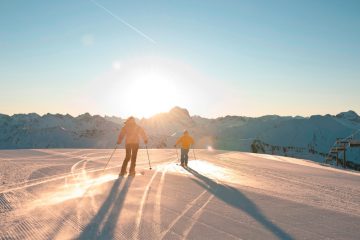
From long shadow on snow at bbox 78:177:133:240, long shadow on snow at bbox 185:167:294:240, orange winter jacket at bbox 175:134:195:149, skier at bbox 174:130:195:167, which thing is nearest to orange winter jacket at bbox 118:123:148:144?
long shadow on snow at bbox 185:167:294:240

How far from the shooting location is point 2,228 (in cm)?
499

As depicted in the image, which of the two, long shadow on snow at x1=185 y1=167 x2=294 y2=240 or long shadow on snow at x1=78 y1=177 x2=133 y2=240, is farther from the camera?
long shadow on snow at x1=185 y1=167 x2=294 y2=240

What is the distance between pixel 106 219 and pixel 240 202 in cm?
302

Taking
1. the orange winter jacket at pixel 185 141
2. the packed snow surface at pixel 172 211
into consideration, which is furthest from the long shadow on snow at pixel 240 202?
the orange winter jacket at pixel 185 141

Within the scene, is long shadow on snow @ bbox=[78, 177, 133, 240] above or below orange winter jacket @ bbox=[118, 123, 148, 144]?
below

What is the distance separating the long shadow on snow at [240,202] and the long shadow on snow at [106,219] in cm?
238

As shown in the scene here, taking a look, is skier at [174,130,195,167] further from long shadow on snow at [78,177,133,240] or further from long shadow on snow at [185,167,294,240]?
long shadow on snow at [78,177,133,240]

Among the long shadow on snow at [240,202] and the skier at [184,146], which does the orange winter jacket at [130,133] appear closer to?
the long shadow on snow at [240,202]

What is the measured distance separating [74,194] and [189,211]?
3.13 m

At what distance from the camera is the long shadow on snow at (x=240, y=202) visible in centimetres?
509

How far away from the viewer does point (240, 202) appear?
279 inches

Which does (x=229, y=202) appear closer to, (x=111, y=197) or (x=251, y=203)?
(x=251, y=203)

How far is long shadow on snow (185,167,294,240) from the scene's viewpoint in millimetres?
5094

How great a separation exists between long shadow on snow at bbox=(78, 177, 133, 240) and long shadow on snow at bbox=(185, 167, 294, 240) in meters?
2.38
